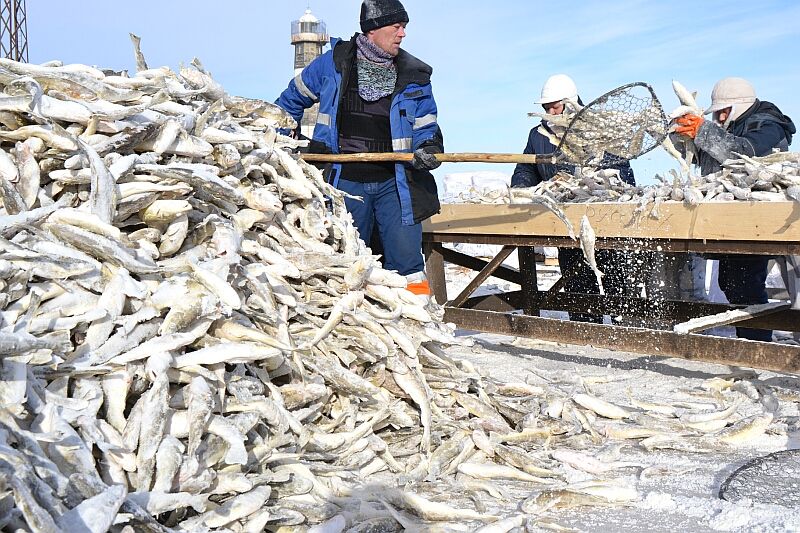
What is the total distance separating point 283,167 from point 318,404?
4.26 ft

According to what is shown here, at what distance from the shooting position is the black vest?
5.31 metres

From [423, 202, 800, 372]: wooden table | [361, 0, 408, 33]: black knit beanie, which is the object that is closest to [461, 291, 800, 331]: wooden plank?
[423, 202, 800, 372]: wooden table

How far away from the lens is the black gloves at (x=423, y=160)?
16.4ft

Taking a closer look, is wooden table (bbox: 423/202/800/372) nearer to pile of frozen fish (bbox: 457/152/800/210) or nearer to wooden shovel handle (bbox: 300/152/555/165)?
pile of frozen fish (bbox: 457/152/800/210)

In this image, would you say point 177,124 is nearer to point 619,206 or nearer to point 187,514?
point 187,514

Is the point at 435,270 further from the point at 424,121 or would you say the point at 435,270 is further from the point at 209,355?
the point at 209,355

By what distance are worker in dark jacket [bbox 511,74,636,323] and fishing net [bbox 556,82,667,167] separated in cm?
89

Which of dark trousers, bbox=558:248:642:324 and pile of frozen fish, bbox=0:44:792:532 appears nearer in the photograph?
pile of frozen fish, bbox=0:44:792:532

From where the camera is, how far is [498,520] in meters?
2.55

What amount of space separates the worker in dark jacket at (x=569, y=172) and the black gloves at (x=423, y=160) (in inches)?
53.4

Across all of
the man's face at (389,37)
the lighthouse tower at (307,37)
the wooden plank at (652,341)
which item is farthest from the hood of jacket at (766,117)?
the lighthouse tower at (307,37)

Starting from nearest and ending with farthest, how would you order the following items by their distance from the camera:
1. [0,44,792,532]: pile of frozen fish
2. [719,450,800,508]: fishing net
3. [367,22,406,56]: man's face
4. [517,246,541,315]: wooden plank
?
[0,44,792,532]: pile of frozen fish
[719,450,800,508]: fishing net
[367,22,406,56]: man's face
[517,246,541,315]: wooden plank

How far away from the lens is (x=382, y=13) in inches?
205

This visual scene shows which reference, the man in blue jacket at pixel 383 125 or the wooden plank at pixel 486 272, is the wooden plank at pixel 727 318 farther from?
the man in blue jacket at pixel 383 125
